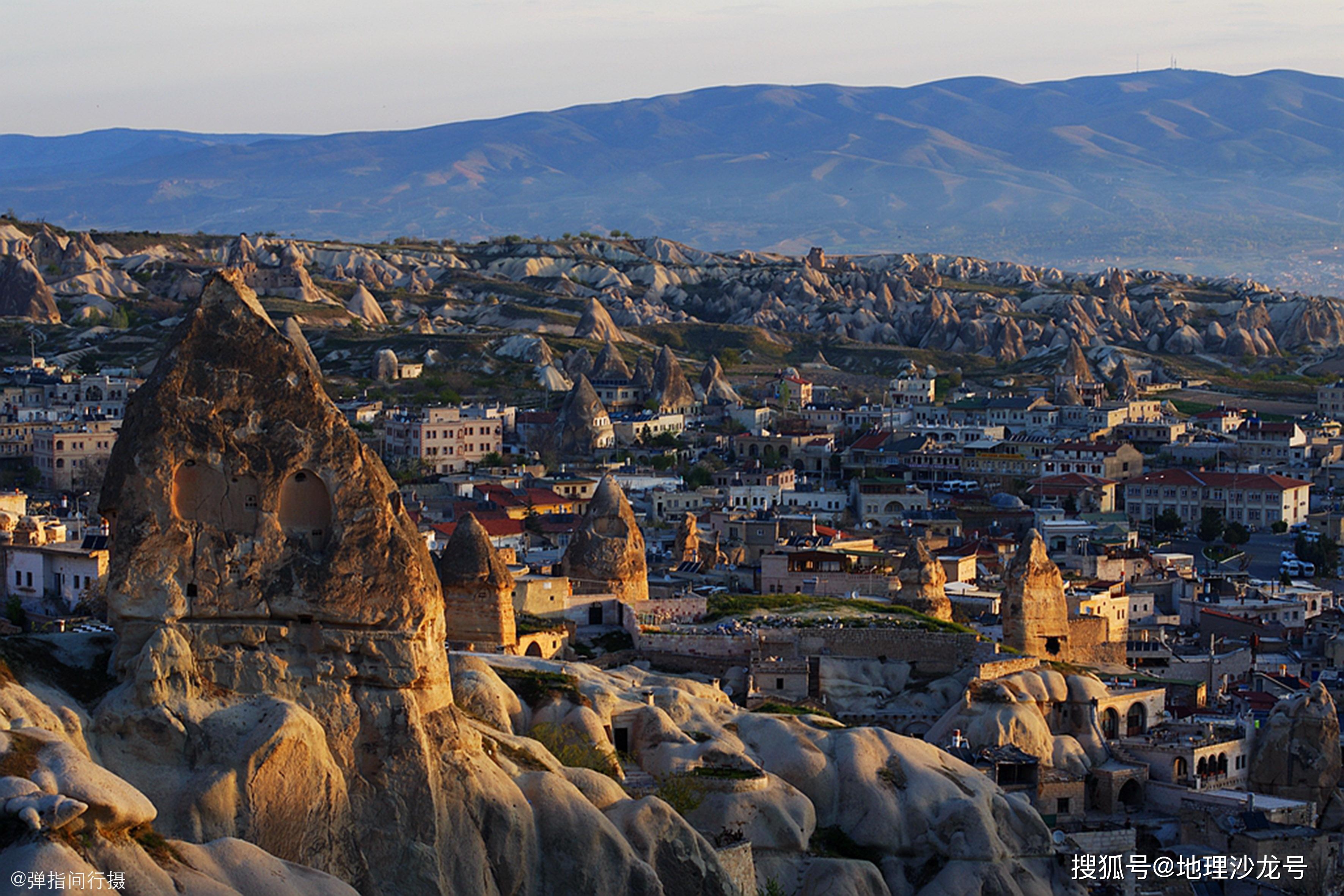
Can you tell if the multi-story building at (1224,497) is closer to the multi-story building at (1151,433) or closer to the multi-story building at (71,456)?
the multi-story building at (1151,433)

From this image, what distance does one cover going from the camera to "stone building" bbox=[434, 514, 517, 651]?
48.4m

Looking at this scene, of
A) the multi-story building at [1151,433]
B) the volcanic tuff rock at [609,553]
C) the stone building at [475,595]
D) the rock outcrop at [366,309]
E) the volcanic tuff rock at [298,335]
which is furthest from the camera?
the rock outcrop at [366,309]

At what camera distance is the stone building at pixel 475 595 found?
48.4 m

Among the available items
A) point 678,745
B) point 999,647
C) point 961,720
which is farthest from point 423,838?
point 999,647

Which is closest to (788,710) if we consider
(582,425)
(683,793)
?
(683,793)

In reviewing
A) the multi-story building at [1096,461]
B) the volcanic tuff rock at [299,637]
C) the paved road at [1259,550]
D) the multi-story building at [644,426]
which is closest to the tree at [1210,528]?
the paved road at [1259,550]

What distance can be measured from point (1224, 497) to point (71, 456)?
171 feet

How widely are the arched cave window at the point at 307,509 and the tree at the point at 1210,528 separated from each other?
7153 cm

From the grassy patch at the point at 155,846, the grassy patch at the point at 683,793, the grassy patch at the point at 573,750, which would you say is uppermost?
the grassy patch at the point at 155,846

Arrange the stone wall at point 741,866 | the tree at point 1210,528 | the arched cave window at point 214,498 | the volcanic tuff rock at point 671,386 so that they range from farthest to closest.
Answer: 1. the volcanic tuff rock at point 671,386
2. the tree at point 1210,528
3. the stone wall at point 741,866
4. the arched cave window at point 214,498

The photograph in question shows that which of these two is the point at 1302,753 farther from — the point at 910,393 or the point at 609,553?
the point at 910,393

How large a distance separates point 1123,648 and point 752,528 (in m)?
25.5

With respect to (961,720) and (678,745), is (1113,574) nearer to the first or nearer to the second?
(961,720)

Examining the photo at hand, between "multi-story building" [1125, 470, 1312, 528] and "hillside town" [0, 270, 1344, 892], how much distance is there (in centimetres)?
16
